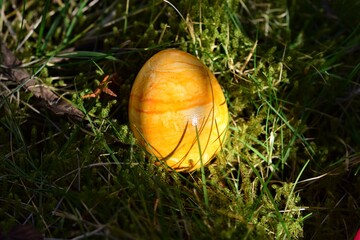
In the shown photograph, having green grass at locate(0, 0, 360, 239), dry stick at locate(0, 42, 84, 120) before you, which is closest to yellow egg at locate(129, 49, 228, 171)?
green grass at locate(0, 0, 360, 239)

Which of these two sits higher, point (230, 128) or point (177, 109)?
point (177, 109)

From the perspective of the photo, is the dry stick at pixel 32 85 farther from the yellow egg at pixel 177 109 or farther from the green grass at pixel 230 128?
the yellow egg at pixel 177 109

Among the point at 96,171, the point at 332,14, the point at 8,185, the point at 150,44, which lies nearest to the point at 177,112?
the point at 96,171

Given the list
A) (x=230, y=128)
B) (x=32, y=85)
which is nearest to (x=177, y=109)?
(x=230, y=128)

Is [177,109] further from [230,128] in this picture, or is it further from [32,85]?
[32,85]

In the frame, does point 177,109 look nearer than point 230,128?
Yes

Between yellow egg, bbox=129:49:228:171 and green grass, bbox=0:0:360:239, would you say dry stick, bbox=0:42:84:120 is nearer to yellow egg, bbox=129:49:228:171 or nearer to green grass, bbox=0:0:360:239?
green grass, bbox=0:0:360:239

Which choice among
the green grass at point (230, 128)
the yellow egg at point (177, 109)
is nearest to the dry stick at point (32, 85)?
the green grass at point (230, 128)
